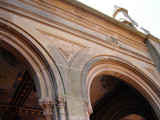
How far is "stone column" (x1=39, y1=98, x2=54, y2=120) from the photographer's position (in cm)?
347

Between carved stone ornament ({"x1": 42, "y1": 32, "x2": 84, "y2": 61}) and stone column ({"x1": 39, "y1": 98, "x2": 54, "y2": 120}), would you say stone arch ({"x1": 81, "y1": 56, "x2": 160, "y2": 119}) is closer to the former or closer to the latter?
carved stone ornament ({"x1": 42, "y1": 32, "x2": 84, "y2": 61})

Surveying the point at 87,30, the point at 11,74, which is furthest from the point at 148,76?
the point at 11,74

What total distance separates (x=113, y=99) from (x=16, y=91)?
12.7ft

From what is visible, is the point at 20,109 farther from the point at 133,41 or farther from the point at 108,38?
the point at 133,41

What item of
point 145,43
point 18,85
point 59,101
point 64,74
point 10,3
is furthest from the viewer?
point 145,43

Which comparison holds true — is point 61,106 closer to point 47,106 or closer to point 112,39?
point 47,106

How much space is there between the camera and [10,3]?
4.28m

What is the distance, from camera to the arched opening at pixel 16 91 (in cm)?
579

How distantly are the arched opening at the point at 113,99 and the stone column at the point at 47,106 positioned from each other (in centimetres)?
379

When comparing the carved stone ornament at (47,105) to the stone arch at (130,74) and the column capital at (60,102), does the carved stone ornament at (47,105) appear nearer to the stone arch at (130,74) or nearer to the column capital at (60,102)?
the column capital at (60,102)

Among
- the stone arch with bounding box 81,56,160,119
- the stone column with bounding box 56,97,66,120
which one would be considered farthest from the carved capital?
the stone arch with bounding box 81,56,160,119

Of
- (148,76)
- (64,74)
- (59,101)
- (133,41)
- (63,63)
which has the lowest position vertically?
(59,101)

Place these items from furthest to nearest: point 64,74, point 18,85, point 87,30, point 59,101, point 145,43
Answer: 1. point 145,43
2. point 18,85
3. point 87,30
4. point 64,74
5. point 59,101

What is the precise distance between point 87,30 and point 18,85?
3029 mm
